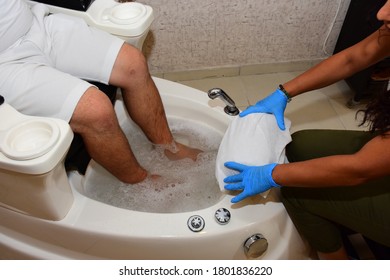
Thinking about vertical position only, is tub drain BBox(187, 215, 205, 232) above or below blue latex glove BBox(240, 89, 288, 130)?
below

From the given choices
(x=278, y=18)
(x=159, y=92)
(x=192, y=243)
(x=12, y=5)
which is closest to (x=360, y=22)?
(x=278, y=18)

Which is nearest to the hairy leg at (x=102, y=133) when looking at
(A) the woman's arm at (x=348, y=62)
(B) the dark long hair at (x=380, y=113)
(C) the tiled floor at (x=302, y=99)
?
(A) the woman's arm at (x=348, y=62)

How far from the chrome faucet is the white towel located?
0.09 meters

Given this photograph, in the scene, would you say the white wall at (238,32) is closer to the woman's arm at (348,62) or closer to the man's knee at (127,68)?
the man's knee at (127,68)

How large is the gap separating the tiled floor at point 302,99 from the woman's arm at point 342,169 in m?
0.81

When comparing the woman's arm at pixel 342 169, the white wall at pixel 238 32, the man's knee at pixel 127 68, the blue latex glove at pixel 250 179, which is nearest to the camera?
the woman's arm at pixel 342 169

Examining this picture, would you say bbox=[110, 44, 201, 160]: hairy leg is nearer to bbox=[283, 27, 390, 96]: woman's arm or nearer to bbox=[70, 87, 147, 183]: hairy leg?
bbox=[70, 87, 147, 183]: hairy leg

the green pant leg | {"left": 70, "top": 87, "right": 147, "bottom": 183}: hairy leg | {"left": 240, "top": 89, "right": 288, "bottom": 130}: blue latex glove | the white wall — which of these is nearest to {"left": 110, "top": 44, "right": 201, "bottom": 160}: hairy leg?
{"left": 70, "top": 87, "right": 147, "bottom": 183}: hairy leg

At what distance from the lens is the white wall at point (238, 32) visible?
1609 mm

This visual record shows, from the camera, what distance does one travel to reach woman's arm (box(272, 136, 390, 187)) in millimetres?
774

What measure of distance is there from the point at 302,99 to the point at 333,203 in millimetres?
924

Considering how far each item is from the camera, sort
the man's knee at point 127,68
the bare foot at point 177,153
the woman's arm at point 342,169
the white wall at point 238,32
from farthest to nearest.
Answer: the white wall at point 238,32 → the bare foot at point 177,153 → the man's knee at point 127,68 → the woman's arm at point 342,169

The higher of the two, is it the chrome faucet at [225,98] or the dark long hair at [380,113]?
the dark long hair at [380,113]

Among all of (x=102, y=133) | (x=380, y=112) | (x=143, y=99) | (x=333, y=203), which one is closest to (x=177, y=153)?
(x=143, y=99)
